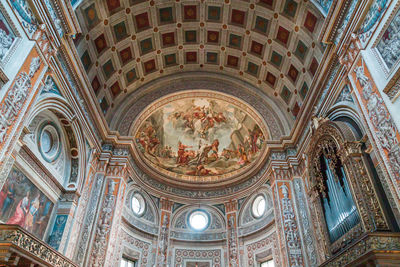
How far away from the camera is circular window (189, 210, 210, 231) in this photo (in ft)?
66.3

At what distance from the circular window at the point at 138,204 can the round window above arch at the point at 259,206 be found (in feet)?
24.2

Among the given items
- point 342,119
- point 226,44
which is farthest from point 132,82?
point 342,119

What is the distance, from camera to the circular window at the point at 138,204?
725 inches

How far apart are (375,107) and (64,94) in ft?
41.1

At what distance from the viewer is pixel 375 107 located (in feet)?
30.1

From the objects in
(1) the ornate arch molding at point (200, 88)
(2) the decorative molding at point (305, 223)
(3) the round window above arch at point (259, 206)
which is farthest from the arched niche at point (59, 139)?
(2) the decorative molding at point (305, 223)

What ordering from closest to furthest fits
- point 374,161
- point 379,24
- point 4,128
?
point 4,128 < point 379,24 < point 374,161

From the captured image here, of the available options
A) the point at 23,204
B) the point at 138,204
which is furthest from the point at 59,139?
the point at 138,204

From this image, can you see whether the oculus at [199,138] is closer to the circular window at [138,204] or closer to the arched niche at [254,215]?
the arched niche at [254,215]

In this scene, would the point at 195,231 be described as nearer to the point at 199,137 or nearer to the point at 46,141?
the point at 199,137

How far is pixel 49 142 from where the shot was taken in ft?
→ 42.8

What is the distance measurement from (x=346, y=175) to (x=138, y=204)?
13038mm

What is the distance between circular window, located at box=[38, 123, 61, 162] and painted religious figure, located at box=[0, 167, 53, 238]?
1.62 meters

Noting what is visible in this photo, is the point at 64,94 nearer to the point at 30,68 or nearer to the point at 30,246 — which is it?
the point at 30,68
